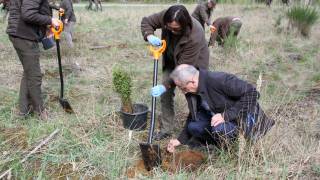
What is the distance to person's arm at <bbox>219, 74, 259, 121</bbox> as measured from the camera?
10.5 feet

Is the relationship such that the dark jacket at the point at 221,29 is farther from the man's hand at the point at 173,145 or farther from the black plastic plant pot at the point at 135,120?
the man's hand at the point at 173,145

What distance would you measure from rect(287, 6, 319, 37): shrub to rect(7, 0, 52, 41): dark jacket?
696 cm

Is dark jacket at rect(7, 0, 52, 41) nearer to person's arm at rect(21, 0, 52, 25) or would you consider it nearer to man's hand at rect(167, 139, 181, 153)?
person's arm at rect(21, 0, 52, 25)

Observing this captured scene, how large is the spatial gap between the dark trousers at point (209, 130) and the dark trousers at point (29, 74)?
1801 millimetres

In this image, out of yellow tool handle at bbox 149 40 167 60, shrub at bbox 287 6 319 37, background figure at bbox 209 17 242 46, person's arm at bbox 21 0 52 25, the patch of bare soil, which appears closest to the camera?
the patch of bare soil

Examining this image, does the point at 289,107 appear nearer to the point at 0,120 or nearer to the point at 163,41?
the point at 163,41

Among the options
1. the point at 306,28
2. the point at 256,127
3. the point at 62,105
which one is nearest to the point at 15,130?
the point at 62,105

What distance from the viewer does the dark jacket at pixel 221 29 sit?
796 centimetres

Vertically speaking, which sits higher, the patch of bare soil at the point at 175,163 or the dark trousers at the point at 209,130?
the dark trousers at the point at 209,130

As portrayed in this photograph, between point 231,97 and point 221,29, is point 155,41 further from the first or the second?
point 221,29

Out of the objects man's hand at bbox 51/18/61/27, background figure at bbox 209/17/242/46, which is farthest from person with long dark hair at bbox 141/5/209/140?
background figure at bbox 209/17/242/46

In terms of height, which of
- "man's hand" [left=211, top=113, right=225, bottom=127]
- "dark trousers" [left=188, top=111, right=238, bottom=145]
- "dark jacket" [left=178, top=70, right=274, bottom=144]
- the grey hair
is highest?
the grey hair

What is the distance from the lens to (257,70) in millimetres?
6668

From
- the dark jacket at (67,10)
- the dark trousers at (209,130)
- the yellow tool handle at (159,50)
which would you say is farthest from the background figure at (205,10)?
the dark trousers at (209,130)
